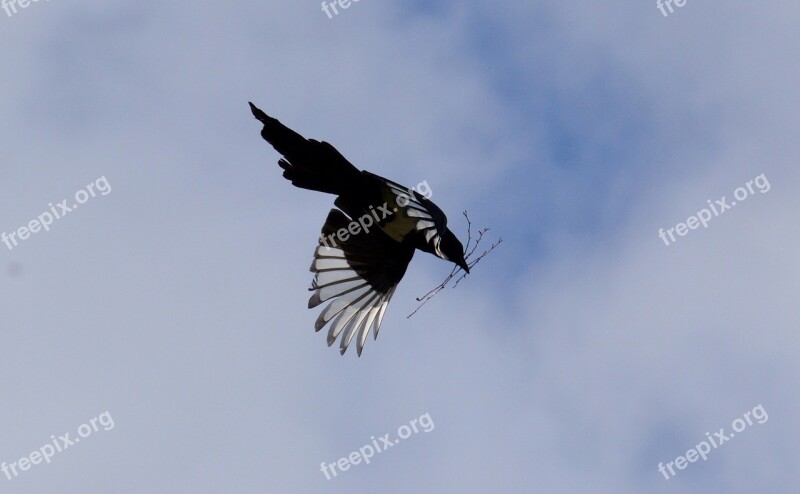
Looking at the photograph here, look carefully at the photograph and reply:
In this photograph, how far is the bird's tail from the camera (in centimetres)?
816

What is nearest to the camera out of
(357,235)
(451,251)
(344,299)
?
(451,251)

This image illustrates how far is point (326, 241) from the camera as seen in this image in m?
9.58

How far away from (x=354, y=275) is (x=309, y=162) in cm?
171

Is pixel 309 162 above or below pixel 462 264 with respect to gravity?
above

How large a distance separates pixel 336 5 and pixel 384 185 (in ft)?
11.4

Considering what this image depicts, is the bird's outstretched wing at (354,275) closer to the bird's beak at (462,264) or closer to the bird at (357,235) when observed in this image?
the bird at (357,235)

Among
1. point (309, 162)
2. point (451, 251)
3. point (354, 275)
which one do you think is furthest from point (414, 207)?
point (354, 275)

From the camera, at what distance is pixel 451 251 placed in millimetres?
8375

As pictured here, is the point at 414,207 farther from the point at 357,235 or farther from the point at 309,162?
the point at 357,235

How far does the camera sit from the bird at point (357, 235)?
8336mm

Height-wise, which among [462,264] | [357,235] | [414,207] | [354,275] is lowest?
[462,264]

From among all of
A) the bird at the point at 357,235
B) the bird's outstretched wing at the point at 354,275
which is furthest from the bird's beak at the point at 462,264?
the bird's outstretched wing at the point at 354,275

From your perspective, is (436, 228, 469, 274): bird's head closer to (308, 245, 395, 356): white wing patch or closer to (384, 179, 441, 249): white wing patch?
(384, 179, 441, 249): white wing patch

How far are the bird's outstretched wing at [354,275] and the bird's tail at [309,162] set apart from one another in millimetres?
795
